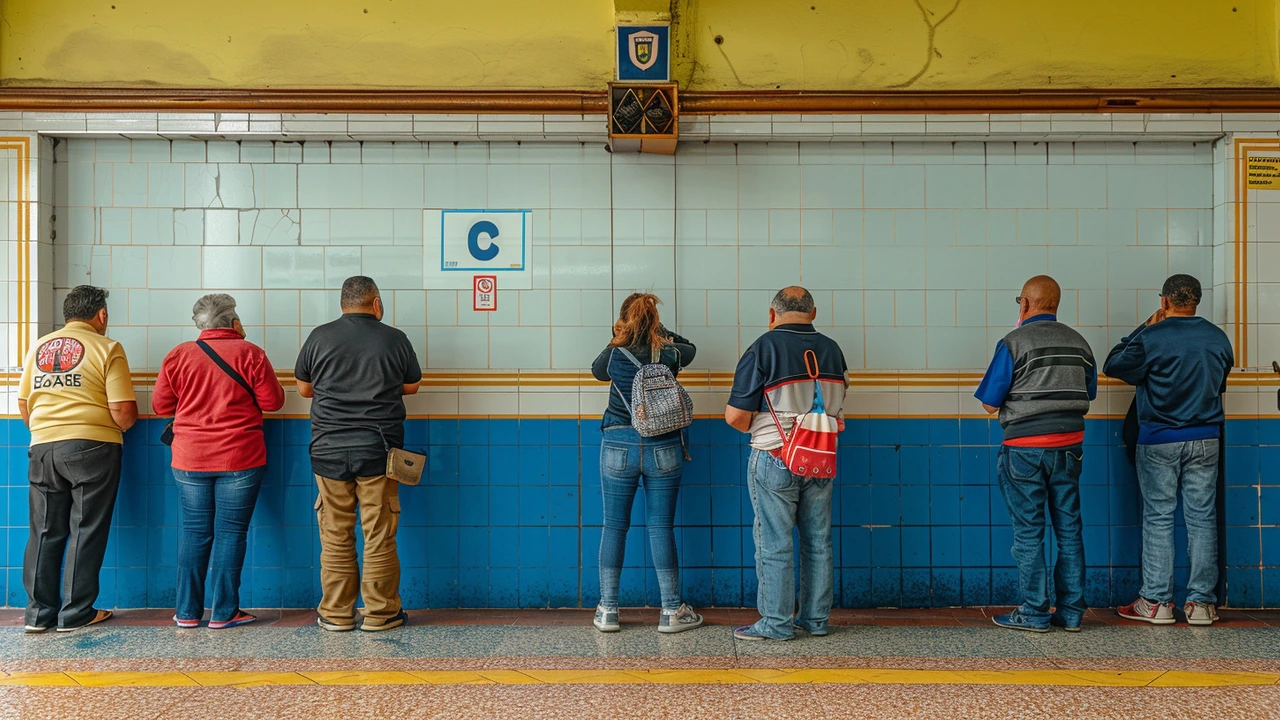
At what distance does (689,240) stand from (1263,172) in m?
3.18

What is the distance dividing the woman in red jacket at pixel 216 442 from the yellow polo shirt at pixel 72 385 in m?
0.24

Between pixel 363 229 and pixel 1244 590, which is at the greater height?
pixel 363 229

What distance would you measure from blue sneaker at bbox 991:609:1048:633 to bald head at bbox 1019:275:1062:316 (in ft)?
4.95

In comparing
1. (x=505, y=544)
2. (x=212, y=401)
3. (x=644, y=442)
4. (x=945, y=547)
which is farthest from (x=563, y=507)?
(x=945, y=547)

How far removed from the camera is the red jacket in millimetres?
4570

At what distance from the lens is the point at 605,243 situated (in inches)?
201

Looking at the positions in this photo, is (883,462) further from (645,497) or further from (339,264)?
(339,264)

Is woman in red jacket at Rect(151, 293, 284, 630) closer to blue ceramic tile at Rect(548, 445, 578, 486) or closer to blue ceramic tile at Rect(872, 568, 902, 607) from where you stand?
blue ceramic tile at Rect(548, 445, 578, 486)

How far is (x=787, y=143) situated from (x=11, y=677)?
4540 mm

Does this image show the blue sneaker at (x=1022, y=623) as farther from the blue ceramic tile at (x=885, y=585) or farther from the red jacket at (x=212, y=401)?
the red jacket at (x=212, y=401)

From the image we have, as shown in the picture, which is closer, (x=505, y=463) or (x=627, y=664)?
(x=627, y=664)

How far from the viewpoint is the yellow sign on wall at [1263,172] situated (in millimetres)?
4988

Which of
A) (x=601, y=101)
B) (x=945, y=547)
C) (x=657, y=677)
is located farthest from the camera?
(x=945, y=547)

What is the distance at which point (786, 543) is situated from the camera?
432 centimetres
